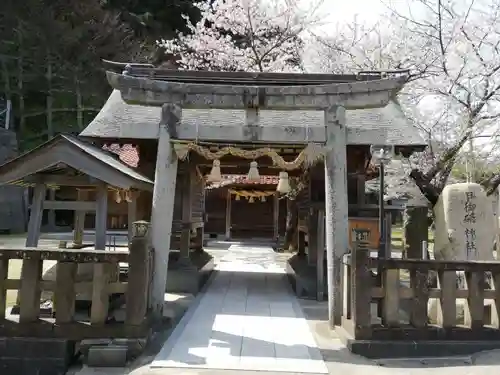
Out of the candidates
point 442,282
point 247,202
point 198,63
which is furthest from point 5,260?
point 247,202

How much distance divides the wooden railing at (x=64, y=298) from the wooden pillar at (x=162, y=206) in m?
0.78

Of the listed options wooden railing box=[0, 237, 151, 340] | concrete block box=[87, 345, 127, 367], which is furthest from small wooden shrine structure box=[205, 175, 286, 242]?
concrete block box=[87, 345, 127, 367]

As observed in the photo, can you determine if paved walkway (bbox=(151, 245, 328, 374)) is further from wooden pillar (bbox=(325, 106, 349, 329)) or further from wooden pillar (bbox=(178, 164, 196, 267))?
wooden pillar (bbox=(178, 164, 196, 267))

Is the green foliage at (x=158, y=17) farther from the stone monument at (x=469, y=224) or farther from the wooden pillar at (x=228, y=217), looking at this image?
the stone monument at (x=469, y=224)

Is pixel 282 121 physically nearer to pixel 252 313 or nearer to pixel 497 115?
pixel 252 313

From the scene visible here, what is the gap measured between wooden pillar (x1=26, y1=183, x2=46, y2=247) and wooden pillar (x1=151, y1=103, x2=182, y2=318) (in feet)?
6.29

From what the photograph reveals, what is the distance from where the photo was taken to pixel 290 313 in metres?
7.58

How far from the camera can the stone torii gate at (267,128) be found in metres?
6.34

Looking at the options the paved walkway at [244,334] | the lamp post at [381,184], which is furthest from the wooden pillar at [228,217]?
the lamp post at [381,184]

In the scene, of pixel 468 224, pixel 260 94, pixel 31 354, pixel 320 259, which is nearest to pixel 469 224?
pixel 468 224

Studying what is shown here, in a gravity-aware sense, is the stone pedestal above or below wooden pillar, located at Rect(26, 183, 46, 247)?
below

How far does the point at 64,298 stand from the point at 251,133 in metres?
3.15

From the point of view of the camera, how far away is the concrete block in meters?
5.04

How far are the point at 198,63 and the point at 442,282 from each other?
54.5 ft
